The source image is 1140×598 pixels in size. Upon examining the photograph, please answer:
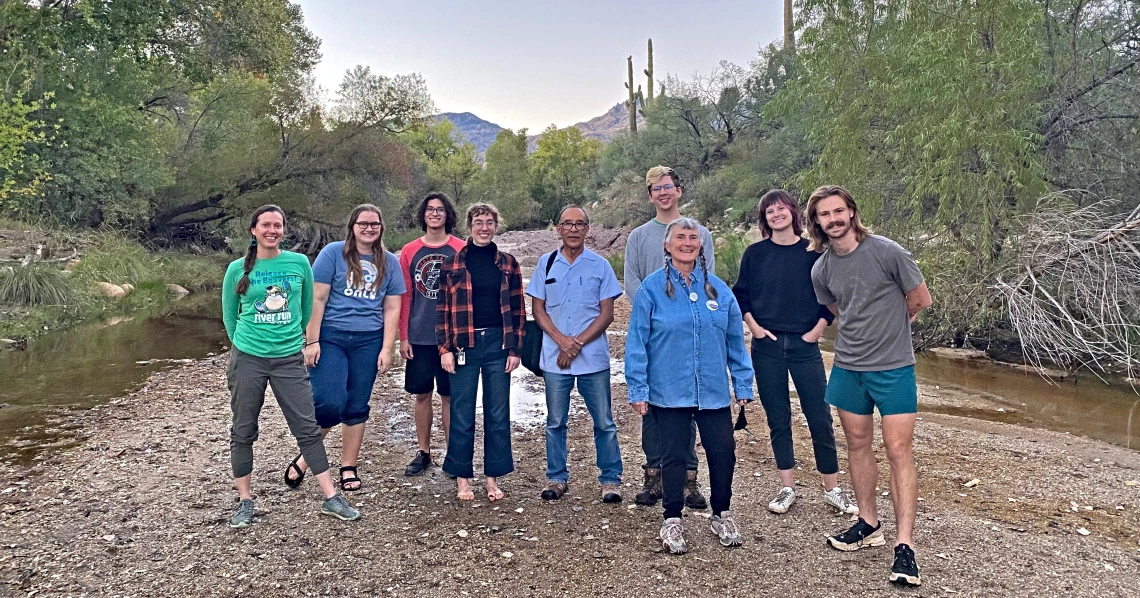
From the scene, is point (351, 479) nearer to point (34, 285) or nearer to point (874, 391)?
point (874, 391)

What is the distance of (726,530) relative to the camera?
12.7 feet

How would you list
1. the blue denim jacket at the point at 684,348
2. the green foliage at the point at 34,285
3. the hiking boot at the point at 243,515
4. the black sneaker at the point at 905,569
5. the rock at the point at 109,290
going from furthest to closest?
the rock at the point at 109,290 < the green foliage at the point at 34,285 < the hiking boot at the point at 243,515 < the blue denim jacket at the point at 684,348 < the black sneaker at the point at 905,569

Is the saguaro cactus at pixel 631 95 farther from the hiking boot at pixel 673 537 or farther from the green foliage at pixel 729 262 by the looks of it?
the hiking boot at pixel 673 537

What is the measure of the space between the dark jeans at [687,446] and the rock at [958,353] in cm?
792

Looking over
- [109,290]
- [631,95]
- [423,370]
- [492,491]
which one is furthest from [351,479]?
[631,95]

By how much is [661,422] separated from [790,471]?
1191 mm

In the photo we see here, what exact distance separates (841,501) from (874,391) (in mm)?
1122

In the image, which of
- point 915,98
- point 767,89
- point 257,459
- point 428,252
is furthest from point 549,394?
point 767,89

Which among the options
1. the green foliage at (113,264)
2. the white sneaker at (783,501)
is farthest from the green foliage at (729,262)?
the green foliage at (113,264)

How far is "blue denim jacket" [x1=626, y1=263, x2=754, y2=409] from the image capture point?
3689 mm

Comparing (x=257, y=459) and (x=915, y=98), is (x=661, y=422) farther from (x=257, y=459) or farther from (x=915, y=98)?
(x=915, y=98)

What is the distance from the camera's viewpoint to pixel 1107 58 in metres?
10.5

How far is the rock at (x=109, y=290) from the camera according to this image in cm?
1580

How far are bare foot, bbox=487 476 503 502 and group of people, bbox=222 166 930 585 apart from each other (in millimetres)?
14
